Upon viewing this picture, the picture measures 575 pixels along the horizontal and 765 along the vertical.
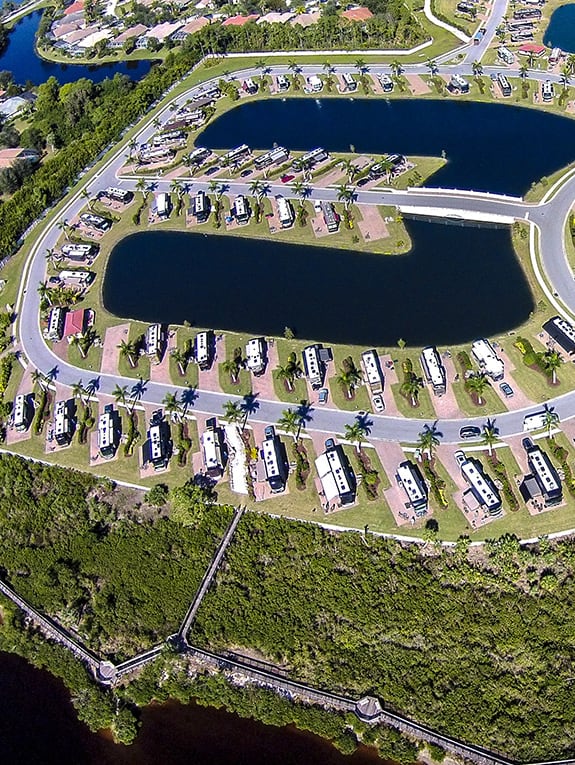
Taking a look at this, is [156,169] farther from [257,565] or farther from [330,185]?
[257,565]

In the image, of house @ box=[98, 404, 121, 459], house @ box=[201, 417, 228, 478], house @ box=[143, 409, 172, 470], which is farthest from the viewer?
house @ box=[98, 404, 121, 459]

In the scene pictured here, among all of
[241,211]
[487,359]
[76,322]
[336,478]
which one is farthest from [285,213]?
[336,478]

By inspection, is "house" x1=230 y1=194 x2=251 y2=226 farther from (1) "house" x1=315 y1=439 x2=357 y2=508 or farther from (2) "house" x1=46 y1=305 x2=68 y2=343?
(1) "house" x1=315 y1=439 x2=357 y2=508

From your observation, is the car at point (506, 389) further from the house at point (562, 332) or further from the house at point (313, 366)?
the house at point (313, 366)

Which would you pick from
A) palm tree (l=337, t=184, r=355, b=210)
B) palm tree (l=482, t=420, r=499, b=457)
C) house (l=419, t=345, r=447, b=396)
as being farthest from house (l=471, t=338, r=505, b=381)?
Result: palm tree (l=337, t=184, r=355, b=210)

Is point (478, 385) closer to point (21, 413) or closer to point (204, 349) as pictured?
point (204, 349)

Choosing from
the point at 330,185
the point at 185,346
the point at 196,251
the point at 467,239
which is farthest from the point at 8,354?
the point at 467,239
